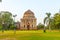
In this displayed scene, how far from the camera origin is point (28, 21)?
109m

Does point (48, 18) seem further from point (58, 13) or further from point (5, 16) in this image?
point (5, 16)

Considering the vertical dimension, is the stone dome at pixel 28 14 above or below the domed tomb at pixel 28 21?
above

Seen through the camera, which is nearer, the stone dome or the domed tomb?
the domed tomb

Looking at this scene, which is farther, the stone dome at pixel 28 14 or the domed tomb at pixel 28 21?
the stone dome at pixel 28 14

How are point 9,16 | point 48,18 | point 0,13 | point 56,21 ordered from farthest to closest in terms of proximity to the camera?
point 9,16
point 0,13
point 56,21
point 48,18

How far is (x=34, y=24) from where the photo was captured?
4245 inches

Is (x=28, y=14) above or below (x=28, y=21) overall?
above

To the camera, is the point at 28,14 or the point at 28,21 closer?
the point at 28,21

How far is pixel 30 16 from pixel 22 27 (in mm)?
8008

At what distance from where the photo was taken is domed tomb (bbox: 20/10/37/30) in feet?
353

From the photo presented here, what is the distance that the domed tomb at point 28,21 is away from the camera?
4235 inches

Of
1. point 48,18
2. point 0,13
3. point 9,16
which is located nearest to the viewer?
point 48,18

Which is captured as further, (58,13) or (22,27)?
(22,27)

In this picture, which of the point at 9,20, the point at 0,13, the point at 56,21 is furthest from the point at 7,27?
the point at 56,21
